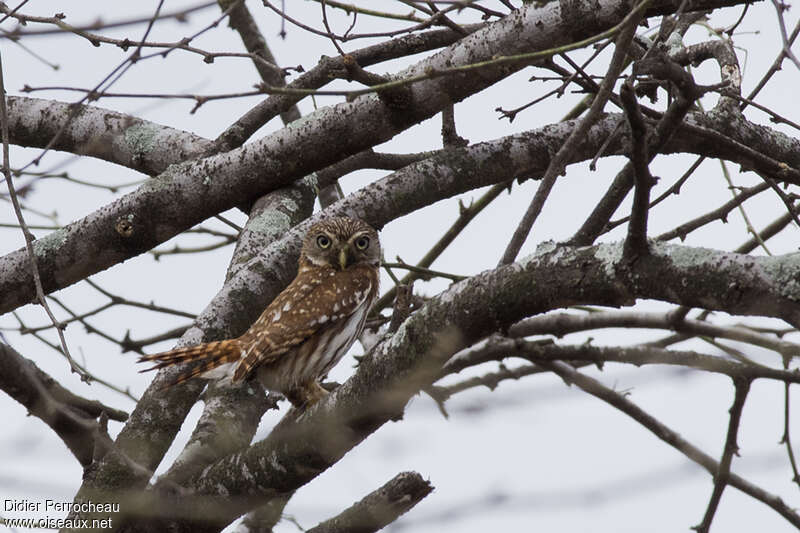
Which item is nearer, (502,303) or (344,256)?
(502,303)

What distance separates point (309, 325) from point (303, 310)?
10 cm

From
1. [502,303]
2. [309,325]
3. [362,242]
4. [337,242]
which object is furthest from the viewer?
[362,242]

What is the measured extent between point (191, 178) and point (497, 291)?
287cm

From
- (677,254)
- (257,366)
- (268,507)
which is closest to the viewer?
(677,254)

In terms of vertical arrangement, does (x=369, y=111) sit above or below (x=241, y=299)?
above

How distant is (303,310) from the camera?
571cm

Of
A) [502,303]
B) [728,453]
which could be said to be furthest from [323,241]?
[502,303]

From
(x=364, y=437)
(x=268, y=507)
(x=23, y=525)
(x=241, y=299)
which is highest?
(x=241, y=299)

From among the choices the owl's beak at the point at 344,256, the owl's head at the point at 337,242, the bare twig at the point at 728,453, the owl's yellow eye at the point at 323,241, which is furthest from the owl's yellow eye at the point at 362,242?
the bare twig at the point at 728,453

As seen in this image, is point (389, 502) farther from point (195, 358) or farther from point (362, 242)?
point (362, 242)

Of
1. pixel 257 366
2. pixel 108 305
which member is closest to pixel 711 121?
pixel 257 366

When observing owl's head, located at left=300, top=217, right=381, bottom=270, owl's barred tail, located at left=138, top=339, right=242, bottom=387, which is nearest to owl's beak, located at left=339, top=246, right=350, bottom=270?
owl's head, located at left=300, top=217, right=381, bottom=270

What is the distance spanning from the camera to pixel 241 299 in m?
5.31

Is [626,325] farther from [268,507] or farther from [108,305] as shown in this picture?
[108,305]
